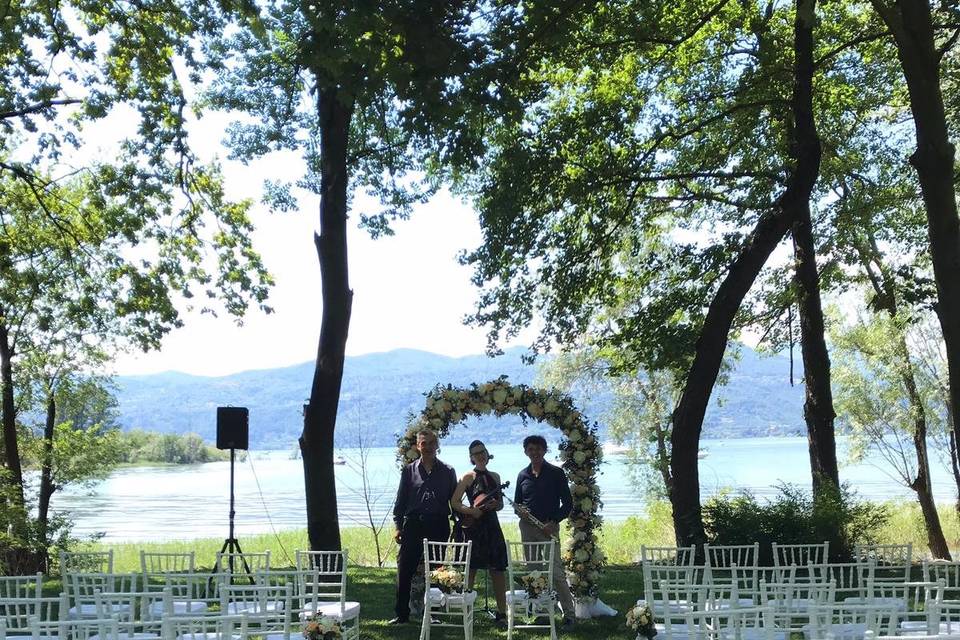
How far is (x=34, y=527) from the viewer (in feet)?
50.2

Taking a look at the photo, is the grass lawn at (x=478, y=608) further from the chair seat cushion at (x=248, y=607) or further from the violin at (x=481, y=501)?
the chair seat cushion at (x=248, y=607)

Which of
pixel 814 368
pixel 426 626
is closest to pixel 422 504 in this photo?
pixel 426 626

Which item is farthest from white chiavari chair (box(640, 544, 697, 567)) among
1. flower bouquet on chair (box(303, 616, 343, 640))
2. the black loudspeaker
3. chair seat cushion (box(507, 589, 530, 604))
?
the black loudspeaker

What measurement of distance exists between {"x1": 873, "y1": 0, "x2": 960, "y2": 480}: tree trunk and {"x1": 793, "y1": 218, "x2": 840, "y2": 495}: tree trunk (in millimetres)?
5591

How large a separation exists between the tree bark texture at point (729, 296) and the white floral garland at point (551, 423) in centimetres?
332

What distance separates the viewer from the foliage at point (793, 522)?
12.8 metres

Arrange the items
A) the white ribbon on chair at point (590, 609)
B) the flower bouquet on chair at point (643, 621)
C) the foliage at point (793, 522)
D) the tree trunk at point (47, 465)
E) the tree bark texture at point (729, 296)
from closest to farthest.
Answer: the flower bouquet on chair at point (643, 621)
the white ribbon on chair at point (590, 609)
the foliage at point (793, 522)
the tree bark texture at point (729, 296)
the tree trunk at point (47, 465)

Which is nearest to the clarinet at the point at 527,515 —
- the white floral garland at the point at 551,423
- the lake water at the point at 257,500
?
the white floral garland at the point at 551,423

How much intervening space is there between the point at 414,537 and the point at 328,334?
4.98 meters

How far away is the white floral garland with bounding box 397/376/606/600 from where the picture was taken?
1017 centimetres

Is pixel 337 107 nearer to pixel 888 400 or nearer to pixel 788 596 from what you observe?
pixel 788 596

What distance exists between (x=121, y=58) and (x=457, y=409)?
7.81m

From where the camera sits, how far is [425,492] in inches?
373

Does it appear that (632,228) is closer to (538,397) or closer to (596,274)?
(596,274)
